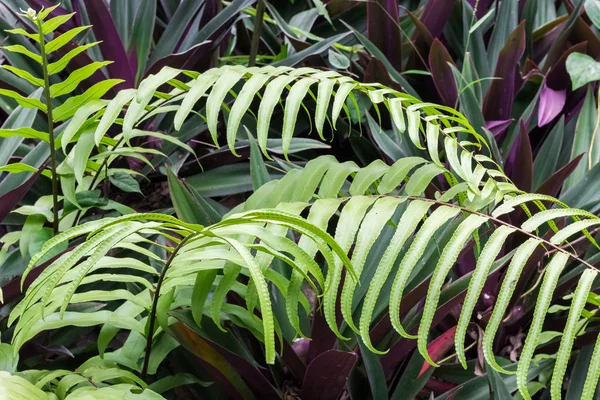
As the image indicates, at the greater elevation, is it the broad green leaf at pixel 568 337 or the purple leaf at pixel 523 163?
the broad green leaf at pixel 568 337

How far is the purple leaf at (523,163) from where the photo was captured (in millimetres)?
1342

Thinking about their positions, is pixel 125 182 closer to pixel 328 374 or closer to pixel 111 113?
pixel 111 113

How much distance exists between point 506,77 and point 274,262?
2.84ft

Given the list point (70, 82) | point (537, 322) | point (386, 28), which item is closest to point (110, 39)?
point (70, 82)

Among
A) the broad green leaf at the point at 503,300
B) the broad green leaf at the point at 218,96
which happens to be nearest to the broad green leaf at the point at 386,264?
the broad green leaf at the point at 503,300

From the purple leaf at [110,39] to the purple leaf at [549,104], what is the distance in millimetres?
949

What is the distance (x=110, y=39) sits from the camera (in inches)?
57.1

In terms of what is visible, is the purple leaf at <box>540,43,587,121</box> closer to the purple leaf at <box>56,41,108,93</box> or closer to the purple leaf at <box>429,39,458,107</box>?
the purple leaf at <box>429,39,458,107</box>

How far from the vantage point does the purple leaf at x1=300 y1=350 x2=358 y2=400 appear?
0.88m

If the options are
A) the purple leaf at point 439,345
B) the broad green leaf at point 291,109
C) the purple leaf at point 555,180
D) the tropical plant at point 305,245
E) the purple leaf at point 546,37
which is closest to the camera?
the tropical plant at point 305,245

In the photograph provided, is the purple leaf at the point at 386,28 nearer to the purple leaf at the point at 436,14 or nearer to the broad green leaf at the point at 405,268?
the purple leaf at the point at 436,14

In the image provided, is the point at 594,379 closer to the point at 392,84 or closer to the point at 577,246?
the point at 577,246

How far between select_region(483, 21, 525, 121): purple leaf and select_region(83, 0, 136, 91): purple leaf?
2.76ft

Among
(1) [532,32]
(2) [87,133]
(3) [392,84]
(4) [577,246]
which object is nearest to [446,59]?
(3) [392,84]
